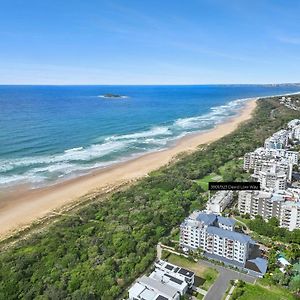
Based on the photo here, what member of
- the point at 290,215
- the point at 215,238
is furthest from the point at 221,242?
the point at 290,215

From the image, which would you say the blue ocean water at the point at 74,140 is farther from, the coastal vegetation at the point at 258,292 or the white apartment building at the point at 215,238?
the coastal vegetation at the point at 258,292

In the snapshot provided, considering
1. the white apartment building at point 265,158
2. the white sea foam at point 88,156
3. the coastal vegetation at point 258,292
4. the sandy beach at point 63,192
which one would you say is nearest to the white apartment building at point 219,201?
the white apartment building at point 265,158

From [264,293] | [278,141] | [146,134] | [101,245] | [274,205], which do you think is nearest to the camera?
[264,293]

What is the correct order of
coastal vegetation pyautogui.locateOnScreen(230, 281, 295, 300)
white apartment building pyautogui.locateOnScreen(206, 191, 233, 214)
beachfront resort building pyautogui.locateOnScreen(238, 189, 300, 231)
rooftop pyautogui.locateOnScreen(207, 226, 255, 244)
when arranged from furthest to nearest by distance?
1. white apartment building pyautogui.locateOnScreen(206, 191, 233, 214)
2. beachfront resort building pyautogui.locateOnScreen(238, 189, 300, 231)
3. rooftop pyautogui.locateOnScreen(207, 226, 255, 244)
4. coastal vegetation pyautogui.locateOnScreen(230, 281, 295, 300)

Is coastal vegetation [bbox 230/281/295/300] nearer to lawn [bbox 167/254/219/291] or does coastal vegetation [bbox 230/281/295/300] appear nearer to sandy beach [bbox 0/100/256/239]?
lawn [bbox 167/254/219/291]

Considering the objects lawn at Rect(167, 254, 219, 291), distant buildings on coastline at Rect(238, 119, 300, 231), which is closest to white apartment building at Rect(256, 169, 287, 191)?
distant buildings on coastline at Rect(238, 119, 300, 231)

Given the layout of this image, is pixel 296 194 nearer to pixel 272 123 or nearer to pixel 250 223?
pixel 250 223

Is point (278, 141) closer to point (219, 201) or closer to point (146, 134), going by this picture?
point (219, 201)

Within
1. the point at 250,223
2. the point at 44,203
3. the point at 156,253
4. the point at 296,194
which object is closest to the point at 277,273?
the point at 250,223
